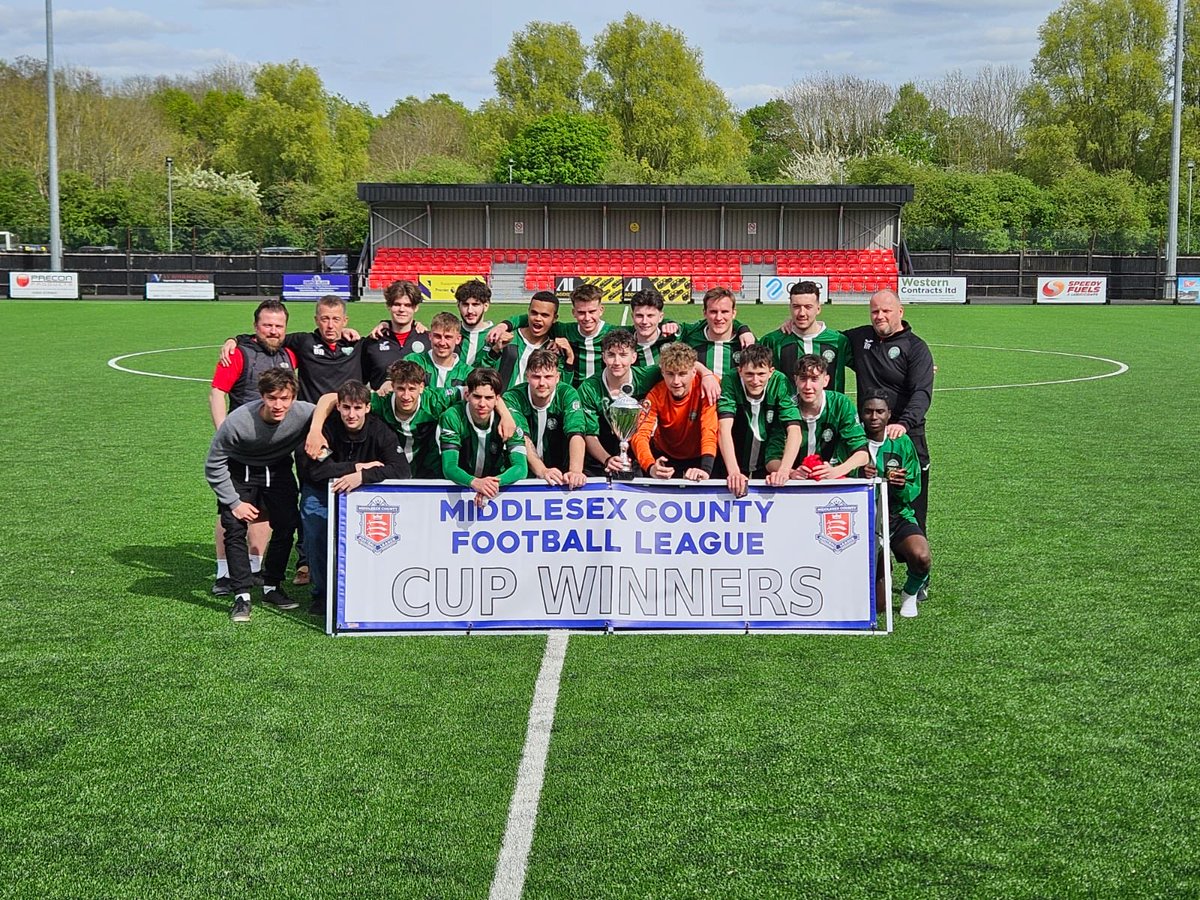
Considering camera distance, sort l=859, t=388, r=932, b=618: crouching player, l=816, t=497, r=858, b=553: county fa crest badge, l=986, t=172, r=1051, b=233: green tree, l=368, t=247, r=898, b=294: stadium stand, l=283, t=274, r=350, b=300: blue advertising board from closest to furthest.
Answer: l=816, t=497, r=858, b=553: county fa crest badge → l=859, t=388, r=932, b=618: crouching player → l=283, t=274, r=350, b=300: blue advertising board → l=368, t=247, r=898, b=294: stadium stand → l=986, t=172, r=1051, b=233: green tree

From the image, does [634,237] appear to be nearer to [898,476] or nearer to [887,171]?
[887,171]

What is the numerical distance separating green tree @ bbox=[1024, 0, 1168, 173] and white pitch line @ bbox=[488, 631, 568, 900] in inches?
2878

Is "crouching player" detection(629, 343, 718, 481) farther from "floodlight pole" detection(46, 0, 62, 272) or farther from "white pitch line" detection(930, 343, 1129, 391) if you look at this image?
"floodlight pole" detection(46, 0, 62, 272)

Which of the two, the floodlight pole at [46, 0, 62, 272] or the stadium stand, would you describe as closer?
the floodlight pole at [46, 0, 62, 272]

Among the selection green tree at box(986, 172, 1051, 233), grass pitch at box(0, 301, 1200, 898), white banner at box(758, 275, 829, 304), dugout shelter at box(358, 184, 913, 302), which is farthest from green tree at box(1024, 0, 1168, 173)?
grass pitch at box(0, 301, 1200, 898)

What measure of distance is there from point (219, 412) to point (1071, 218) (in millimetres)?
59773

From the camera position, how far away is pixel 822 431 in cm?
743

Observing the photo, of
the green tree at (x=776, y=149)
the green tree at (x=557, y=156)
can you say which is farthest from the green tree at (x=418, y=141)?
the green tree at (x=776, y=149)

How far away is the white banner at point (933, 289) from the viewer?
148ft

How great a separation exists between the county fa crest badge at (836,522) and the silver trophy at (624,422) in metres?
1.08

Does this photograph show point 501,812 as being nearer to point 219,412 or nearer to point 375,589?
point 375,589

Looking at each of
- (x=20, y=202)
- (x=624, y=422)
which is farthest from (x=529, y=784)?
(x=20, y=202)

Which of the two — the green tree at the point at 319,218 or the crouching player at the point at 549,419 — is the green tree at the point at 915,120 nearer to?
the green tree at the point at 319,218

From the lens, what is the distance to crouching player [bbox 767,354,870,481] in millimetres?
7230
